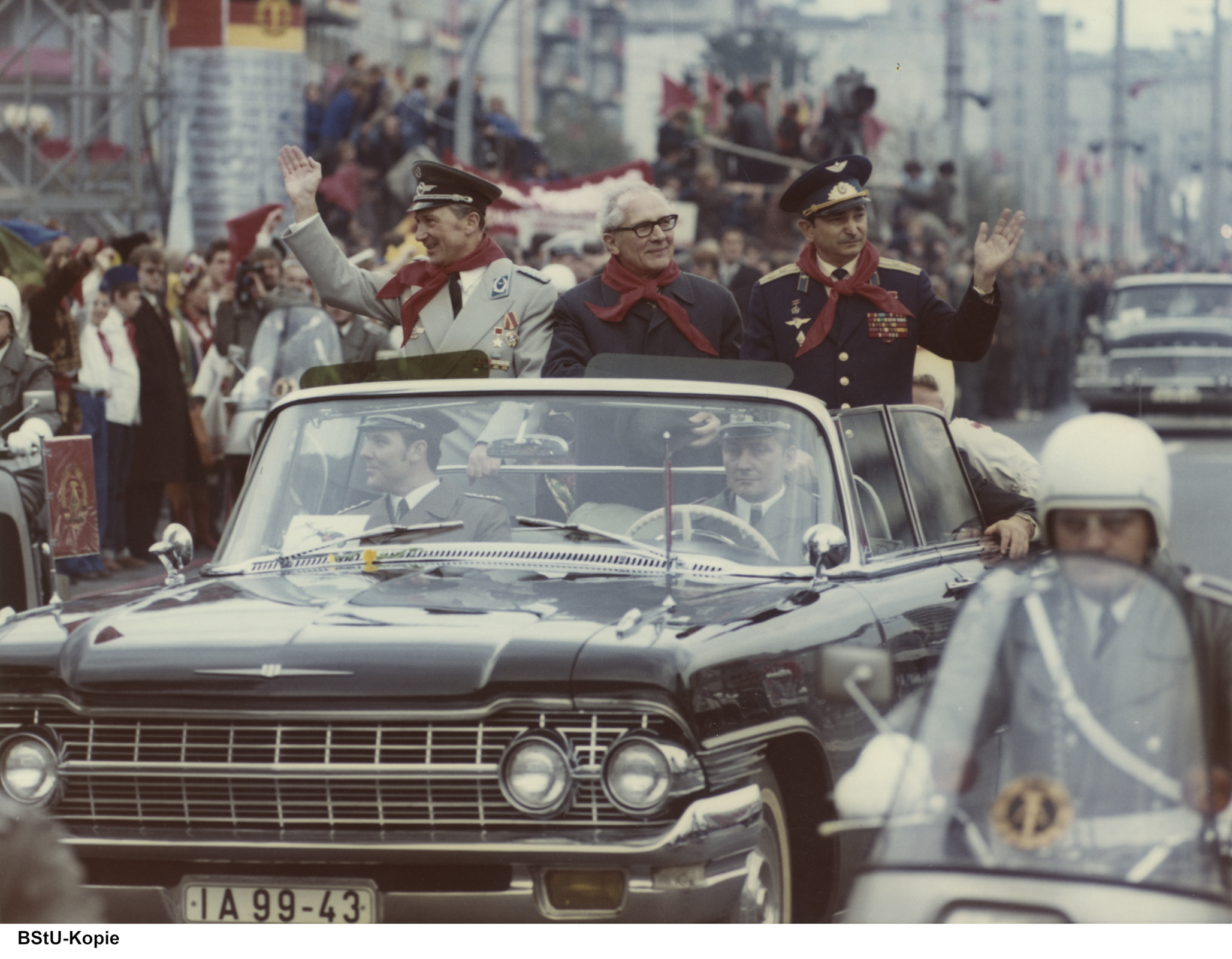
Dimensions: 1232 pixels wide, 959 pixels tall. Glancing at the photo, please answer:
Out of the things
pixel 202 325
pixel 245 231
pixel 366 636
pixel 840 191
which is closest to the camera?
pixel 366 636

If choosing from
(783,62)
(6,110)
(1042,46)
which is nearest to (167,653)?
(6,110)

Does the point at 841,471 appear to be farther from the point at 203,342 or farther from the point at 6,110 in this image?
the point at 6,110

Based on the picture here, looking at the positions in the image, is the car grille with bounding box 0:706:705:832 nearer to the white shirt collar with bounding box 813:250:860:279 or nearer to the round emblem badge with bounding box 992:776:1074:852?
the round emblem badge with bounding box 992:776:1074:852

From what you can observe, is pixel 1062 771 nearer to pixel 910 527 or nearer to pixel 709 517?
pixel 709 517

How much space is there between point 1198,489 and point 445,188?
13.0 meters

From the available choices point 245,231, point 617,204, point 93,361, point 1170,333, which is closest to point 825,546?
point 617,204

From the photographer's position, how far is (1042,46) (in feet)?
297

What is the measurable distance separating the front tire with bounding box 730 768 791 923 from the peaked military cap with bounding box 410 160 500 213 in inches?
123

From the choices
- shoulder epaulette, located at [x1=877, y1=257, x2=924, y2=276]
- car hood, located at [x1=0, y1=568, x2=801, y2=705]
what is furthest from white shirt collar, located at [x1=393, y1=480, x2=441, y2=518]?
shoulder epaulette, located at [x1=877, y1=257, x2=924, y2=276]

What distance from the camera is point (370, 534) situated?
18.8ft

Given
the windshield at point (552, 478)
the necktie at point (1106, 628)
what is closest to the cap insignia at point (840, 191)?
the windshield at point (552, 478)

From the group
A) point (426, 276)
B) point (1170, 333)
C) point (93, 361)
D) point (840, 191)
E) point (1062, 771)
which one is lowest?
point (1170, 333)

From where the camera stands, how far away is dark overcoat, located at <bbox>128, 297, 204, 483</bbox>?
14523mm
